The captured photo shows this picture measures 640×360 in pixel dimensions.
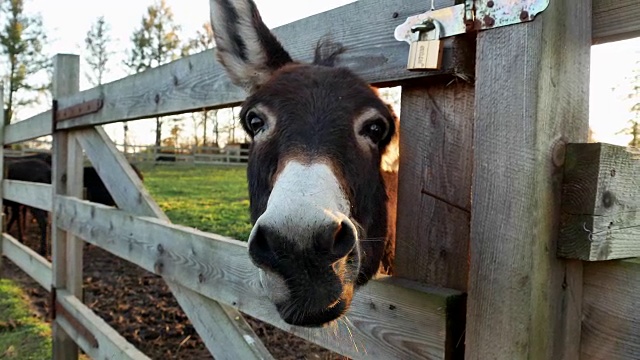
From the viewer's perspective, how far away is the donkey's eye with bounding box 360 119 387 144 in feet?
5.00

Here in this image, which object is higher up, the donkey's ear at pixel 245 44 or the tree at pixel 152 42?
the tree at pixel 152 42

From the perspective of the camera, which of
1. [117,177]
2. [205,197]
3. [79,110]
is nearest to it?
[117,177]

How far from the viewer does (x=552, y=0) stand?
113 cm

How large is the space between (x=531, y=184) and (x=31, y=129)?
5.47m

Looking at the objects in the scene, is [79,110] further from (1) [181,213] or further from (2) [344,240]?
(1) [181,213]

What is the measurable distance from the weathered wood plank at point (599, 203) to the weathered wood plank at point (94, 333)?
261cm

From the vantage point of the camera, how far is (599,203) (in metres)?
1.09

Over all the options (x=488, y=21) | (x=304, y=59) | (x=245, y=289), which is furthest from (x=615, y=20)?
(x=245, y=289)

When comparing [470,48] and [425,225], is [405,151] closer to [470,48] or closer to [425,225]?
[425,225]

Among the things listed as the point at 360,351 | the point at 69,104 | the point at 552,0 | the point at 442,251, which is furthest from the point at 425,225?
the point at 69,104

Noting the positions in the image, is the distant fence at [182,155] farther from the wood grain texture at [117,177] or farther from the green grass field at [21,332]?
the wood grain texture at [117,177]

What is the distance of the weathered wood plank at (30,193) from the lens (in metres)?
4.57

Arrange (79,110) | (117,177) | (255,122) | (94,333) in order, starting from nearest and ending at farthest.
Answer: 1. (255,122)
2. (117,177)
3. (94,333)
4. (79,110)

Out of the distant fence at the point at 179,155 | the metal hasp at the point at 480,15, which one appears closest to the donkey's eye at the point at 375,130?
the metal hasp at the point at 480,15
